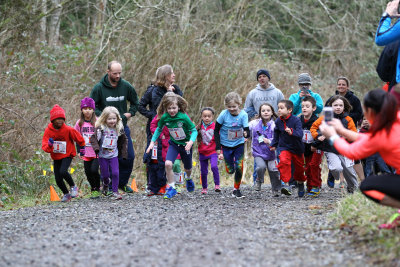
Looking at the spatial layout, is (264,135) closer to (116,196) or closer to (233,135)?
(233,135)

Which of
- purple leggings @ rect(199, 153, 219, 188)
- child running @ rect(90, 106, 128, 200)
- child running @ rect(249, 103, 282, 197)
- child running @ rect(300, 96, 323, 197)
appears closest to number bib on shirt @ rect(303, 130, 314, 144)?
child running @ rect(300, 96, 323, 197)

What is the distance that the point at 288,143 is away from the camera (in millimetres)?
9469

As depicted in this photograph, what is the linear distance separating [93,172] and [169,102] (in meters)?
1.86

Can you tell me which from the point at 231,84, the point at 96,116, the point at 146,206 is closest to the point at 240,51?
the point at 231,84

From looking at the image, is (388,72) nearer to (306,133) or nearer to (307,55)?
(306,133)

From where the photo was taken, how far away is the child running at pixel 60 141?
9.51 m

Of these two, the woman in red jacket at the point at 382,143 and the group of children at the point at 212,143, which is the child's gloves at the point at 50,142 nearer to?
the group of children at the point at 212,143

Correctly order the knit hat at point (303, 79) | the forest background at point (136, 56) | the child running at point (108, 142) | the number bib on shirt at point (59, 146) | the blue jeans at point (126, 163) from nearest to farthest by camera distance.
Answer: the number bib on shirt at point (59, 146) < the child running at point (108, 142) < the blue jeans at point (126, 163) < the knit hat at point (303, 79) < the forest background at point (136, 56)

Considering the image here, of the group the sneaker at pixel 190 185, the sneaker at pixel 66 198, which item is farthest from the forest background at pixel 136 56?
the sneaker at pixel 190 185

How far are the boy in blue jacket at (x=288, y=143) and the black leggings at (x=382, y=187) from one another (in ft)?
11.2

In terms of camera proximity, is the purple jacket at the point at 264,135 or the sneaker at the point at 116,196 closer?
the sneaker at the point at 116,196

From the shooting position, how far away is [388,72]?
307 inches

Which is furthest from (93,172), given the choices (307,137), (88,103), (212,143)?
(307,137)

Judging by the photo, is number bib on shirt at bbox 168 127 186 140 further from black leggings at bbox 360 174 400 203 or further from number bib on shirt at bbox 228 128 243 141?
black leggings at bbox 360 174 400 203
